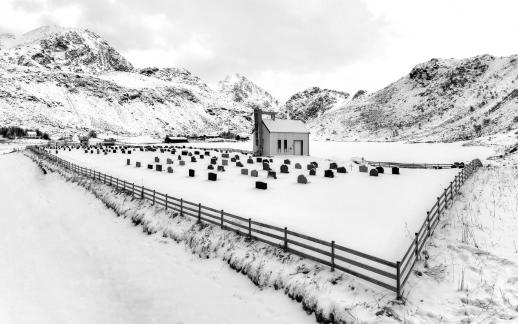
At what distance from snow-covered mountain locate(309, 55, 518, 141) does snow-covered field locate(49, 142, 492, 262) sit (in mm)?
93309

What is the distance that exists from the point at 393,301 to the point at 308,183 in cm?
1876

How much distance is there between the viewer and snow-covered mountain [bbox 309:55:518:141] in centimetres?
11762

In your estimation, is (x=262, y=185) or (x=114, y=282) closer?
(x=114, y=282)

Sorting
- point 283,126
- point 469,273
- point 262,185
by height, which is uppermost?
point 283,126

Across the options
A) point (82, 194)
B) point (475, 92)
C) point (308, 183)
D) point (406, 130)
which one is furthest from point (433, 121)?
point (82, 194)

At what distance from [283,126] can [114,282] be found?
1674 inches

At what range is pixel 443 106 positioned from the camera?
157 metres

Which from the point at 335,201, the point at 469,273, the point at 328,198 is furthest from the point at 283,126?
the point at 469,273

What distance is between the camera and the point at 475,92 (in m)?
154

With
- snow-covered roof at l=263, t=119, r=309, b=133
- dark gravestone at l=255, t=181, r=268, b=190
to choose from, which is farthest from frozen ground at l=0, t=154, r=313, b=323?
snow-covered roof at l=263, t=119, r=309, b=133

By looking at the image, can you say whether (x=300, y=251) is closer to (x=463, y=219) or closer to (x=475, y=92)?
(x=463, y=219)

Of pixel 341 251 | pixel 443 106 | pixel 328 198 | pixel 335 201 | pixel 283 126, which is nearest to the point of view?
pixel 341 251

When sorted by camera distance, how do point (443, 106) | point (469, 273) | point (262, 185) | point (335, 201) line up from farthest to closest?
point (443, 106) < point (262, 185) < point (335, 201) < point (469, 273)

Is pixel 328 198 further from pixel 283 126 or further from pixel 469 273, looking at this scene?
pixel 283 126
